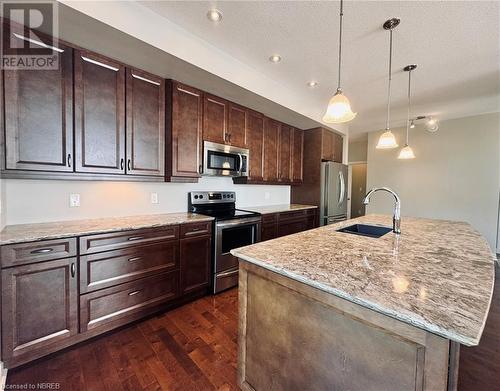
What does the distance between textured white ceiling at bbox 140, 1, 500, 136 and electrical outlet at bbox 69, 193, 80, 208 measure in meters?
1.76

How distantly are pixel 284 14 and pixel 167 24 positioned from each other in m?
0.99

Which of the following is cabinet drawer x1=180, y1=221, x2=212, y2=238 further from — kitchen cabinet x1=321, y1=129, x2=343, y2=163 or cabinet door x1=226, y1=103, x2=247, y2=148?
kitchen cabinet x1=321, y1=129, x2=343, y2=163

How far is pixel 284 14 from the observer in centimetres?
176

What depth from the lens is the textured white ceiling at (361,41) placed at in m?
1.70

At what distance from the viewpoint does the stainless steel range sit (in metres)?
2.50

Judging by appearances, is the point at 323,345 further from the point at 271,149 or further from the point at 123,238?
the point at 271,149

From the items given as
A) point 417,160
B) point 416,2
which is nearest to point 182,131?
point 416,2

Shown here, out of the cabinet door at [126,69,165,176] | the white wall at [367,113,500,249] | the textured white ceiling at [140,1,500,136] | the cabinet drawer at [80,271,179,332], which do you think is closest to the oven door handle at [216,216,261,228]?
the cabinet drawer at [80,271,179,332]

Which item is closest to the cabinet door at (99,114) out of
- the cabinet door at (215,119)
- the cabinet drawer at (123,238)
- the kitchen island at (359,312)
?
the cabinet drawer at (123,238)

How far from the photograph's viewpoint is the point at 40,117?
1.65 meters

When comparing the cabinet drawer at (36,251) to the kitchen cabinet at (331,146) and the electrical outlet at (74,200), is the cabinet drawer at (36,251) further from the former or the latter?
the kitchen cabinet at (331,146)

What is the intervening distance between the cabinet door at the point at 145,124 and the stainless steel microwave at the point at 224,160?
523 millimetres

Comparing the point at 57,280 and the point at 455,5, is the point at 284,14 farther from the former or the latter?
the point at 57,280

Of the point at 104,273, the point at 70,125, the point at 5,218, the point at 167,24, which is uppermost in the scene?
the point at 167,24
